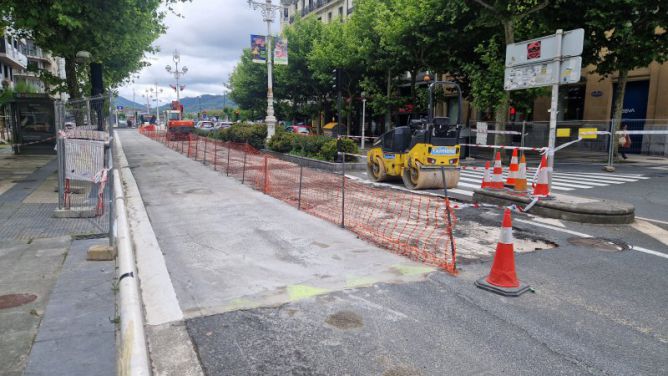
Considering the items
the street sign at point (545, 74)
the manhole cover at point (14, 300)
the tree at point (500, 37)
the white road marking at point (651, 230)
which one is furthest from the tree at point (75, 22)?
the white road marking at point (651, 230)

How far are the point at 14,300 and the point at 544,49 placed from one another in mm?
9926

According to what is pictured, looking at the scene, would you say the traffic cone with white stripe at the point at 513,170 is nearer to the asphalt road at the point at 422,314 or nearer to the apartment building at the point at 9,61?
the asphalt road at the point at 422,314

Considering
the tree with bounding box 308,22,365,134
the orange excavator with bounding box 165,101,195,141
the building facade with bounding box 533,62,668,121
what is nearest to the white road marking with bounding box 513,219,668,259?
the building facade with bounding box 533,62,668,121

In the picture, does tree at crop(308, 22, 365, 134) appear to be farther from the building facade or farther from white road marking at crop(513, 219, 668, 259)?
white road marking at crop(513, 219, 668, 259)

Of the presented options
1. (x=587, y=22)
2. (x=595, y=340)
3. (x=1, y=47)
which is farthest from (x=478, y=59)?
(x=1, y=47)

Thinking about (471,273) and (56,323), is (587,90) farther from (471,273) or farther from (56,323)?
(56,323)

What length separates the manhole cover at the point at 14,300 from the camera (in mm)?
4199

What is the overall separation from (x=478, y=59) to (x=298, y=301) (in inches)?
867

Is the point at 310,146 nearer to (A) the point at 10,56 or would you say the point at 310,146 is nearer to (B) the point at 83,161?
(B) the point at 83,161

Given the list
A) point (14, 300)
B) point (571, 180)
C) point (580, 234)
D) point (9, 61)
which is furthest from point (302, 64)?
point (14, 300)

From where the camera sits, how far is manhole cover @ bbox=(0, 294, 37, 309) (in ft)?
13.8

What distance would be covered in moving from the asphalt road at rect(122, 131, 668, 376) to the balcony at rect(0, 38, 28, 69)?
165ft

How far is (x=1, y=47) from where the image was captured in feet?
144

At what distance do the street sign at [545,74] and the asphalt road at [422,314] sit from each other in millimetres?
3726
